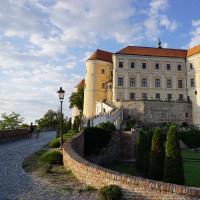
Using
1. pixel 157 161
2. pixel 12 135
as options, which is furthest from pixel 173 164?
pixel 12 135

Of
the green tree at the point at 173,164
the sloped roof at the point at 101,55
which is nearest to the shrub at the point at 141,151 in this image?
the green tree at the point at 173,164

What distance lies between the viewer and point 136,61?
6300 cm

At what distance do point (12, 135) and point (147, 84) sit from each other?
125 ft

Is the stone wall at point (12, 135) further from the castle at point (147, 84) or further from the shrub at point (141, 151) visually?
the castle at point (147, 84)

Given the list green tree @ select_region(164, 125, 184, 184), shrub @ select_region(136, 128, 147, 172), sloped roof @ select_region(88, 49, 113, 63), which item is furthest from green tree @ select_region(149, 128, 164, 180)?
sloped roof @ select_region(88, 49, 113, 63)

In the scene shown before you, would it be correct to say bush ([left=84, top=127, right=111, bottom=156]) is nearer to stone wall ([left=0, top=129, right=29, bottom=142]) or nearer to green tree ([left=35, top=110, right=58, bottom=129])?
stone wall ([left=0, top=129, right=29, bottom=142])

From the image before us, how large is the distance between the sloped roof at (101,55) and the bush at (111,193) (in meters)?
58.9

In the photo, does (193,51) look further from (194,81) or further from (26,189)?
(26,189)

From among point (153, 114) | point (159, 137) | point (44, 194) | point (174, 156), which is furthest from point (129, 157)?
point (153, 114)

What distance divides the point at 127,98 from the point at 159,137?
4556cm

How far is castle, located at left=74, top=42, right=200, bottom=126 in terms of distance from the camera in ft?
189

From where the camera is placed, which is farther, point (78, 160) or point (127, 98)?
point (127, 98)

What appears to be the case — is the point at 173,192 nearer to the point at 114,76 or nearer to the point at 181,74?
the point at 114,76

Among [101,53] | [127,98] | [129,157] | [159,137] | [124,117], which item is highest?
[101,53]
